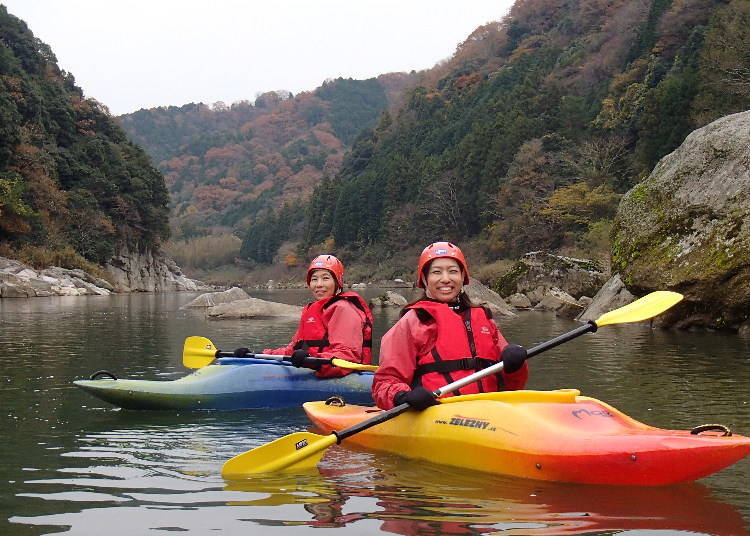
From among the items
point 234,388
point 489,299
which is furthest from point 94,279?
point 234,388

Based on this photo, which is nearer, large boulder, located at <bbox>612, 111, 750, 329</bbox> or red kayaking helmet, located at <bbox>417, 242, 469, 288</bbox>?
red kayaking helmet, located at <bbox>417, 242, 469, 288</bbox>

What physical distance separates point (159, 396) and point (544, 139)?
128ft

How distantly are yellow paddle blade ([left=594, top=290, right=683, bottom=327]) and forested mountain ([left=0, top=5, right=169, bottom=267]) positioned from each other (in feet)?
116

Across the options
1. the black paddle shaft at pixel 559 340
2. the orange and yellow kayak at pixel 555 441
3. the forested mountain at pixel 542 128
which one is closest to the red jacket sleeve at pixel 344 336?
the orange and yellow kayak at pixel 555 441

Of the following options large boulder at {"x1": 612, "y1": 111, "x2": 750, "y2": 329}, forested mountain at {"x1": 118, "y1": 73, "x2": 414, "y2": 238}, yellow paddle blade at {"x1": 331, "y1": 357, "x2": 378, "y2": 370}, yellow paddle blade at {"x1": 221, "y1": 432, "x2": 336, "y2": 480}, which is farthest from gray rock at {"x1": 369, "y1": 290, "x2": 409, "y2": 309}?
forested mountain at {"x1": 118, "y1": 73, "x2": 414, "y2": 238}

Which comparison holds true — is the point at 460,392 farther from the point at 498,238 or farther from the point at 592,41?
the point at 592,41

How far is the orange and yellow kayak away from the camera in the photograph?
3672 mm

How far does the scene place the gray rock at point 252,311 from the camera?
19797 mm

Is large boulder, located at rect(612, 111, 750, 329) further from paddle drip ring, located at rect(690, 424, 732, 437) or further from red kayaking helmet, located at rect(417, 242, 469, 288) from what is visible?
paddle drip ring, located at rect(690, 424, 732, 437)

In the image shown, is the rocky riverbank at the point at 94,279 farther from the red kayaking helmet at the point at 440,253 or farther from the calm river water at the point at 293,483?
the red kayaking helmet at the point at 440,253

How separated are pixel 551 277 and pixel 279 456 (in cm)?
2047

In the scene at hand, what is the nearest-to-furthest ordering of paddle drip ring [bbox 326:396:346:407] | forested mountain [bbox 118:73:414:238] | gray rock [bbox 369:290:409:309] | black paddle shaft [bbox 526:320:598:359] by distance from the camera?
black paddle shaft [bbox 526:320:598:359], paddle drip ring [bbox 326:396:346:407], gray rock [bbox 369:290:409:309], forested mountain [bbox 118:73:414:238]

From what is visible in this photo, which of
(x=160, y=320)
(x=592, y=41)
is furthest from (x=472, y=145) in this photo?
(x=160, y=320)

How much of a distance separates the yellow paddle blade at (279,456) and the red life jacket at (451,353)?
84 cm
